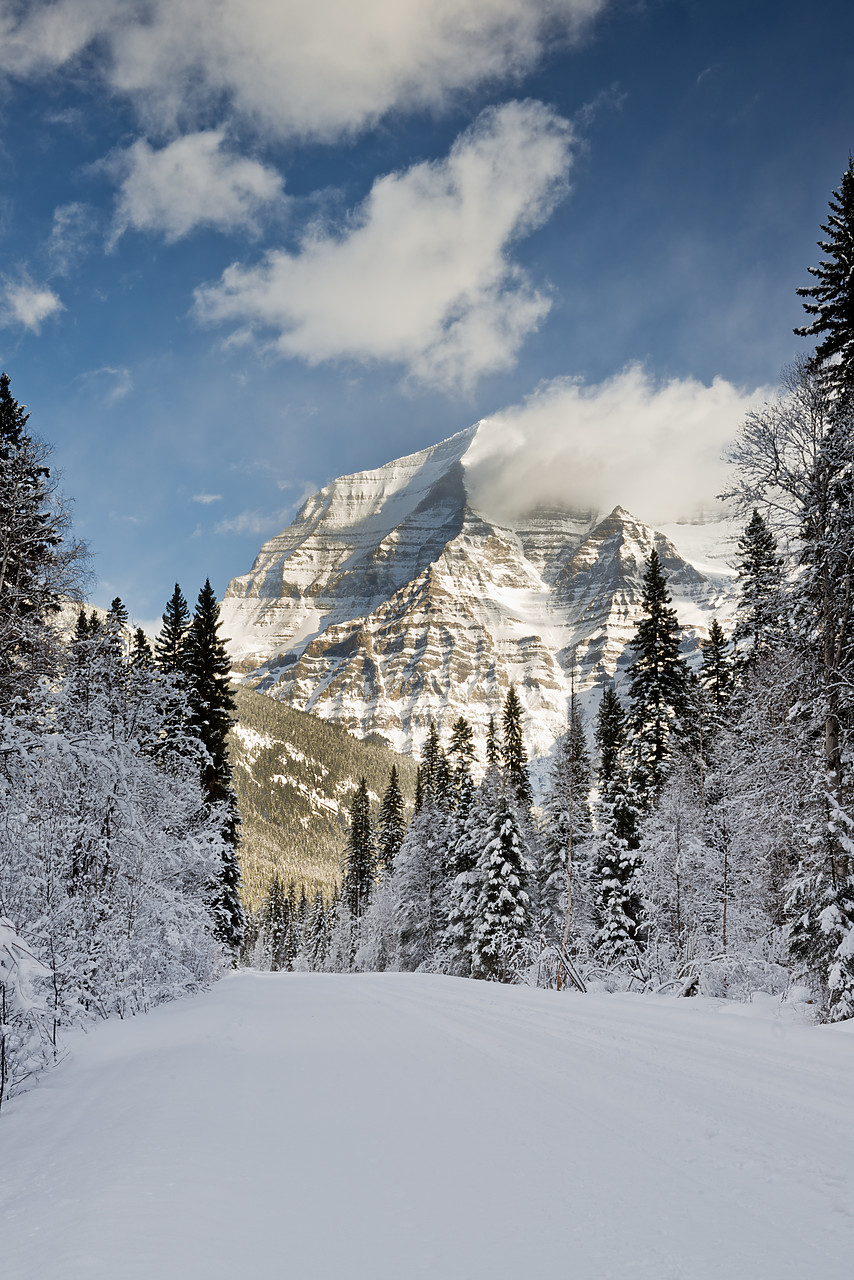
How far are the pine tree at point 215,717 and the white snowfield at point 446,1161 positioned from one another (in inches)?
826

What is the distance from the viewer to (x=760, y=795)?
13.1m

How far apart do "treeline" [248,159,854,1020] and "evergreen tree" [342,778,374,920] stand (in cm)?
385

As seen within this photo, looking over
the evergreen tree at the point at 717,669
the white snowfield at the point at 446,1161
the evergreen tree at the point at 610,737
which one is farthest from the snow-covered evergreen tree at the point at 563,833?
the white snowfield at the point at 446,1161

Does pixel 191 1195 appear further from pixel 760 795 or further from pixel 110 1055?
pixel 760 795

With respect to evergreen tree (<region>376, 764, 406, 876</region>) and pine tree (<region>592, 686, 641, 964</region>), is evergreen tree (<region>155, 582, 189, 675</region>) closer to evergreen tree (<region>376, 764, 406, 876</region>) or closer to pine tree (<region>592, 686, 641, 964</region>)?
pine tree (<region>592, 686, 641, 964</region>)

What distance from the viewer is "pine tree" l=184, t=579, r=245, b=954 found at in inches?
1169

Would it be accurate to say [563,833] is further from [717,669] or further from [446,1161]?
[446,1161]

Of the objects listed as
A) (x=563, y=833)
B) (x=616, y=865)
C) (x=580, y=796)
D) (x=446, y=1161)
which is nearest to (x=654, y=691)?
(x=580, y=796)

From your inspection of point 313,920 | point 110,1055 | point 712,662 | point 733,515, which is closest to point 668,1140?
point 110,1055

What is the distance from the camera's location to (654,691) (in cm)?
3322

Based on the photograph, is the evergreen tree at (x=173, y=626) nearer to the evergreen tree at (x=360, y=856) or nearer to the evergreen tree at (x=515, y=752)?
the evergreen tree at (x=515, y=752)

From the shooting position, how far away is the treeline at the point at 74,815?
8.27m

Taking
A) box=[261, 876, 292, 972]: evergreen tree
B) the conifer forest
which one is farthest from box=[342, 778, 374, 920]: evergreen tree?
box=[261, 876, 292, 972]: evergreen tree

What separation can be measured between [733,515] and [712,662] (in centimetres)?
2363
